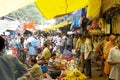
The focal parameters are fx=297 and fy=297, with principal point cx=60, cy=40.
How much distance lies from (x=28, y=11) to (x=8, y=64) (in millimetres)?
47937

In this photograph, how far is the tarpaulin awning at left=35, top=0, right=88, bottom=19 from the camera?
600cm

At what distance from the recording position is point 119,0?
8.60m

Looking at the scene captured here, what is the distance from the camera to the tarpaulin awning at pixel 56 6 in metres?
6.00

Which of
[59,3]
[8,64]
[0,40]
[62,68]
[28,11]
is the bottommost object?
[62,68]

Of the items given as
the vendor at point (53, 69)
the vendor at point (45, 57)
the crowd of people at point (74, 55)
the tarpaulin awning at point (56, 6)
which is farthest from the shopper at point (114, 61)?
the vendor at point (45, 57)

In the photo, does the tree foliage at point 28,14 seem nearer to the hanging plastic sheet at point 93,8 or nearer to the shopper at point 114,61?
the shopper at point 114,61

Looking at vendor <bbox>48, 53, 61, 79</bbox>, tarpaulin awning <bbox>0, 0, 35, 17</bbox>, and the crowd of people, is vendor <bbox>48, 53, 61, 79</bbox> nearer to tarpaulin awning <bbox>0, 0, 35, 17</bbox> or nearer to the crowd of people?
the crowd of people

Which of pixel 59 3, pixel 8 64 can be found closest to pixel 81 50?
pixel 59 3

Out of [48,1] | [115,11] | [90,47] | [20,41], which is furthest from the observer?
[20,41]

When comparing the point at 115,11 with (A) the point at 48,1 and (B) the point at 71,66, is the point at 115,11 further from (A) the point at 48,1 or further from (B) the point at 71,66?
(A) the point at 48,1

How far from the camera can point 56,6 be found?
240 inches

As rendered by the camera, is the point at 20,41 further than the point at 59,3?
Yes

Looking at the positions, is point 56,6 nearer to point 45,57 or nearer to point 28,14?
point 45,57

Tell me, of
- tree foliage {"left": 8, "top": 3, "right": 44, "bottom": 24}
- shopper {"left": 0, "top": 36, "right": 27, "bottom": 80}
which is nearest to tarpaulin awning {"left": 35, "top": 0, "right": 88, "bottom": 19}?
shopper {"left": 0, "top": 36, "right": 27, "bottom": 80}
